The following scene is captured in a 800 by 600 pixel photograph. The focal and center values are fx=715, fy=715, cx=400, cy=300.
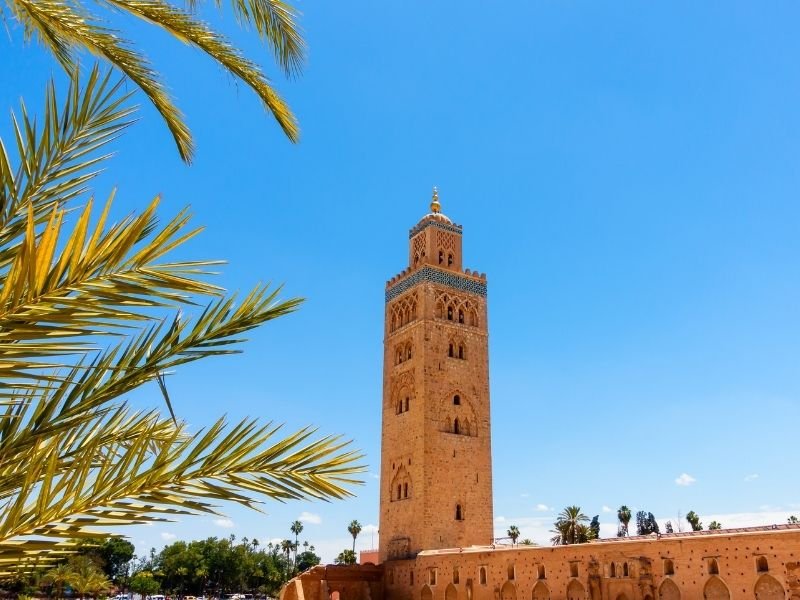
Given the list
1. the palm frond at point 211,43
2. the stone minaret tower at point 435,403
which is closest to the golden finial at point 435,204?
the stone minaret tower at point 435,403

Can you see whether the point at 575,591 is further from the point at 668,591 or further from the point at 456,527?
the point at 456,527

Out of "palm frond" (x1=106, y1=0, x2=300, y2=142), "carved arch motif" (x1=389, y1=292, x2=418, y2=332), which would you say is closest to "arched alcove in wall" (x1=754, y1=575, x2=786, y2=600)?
"palm frond" (x1=106, y1=0, x2=300, y2=142)

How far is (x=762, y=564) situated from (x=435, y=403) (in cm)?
1355

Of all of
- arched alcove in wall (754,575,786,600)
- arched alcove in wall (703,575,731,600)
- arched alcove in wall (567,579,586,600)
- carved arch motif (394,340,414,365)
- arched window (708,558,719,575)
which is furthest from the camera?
carved arch motif (394,340,414,365)

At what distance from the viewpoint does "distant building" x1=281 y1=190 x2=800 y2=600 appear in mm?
15867

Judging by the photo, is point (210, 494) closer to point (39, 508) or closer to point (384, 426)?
point (39, 508)

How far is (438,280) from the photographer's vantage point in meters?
29.0

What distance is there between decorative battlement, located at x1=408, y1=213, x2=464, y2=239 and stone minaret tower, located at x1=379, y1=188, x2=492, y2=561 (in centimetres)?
5

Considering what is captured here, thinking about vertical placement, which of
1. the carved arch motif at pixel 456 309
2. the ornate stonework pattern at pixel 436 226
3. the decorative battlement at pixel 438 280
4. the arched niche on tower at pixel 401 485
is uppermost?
the ornate stonework pattern at pixel 436 226

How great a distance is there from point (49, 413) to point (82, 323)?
11.5 inches

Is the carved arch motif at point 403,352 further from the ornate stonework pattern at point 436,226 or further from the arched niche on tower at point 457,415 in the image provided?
the ornate stonework pattern at point 436,226

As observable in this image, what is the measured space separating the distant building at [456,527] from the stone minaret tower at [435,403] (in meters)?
0.04

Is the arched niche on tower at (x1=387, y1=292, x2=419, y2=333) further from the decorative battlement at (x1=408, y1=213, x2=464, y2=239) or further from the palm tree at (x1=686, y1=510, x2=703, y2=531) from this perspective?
the palm tree at (x1=686, y1=510, x2=703, y2=531)

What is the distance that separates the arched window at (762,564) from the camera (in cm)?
1496
